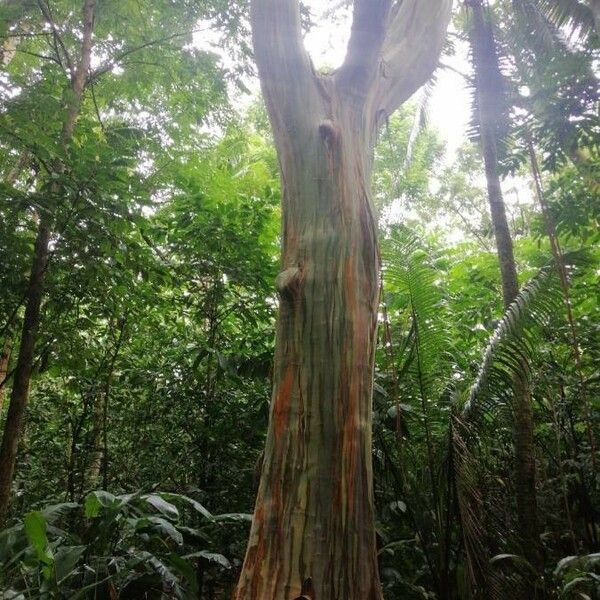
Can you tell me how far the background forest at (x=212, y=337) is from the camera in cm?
293

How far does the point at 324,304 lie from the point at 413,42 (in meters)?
2.09

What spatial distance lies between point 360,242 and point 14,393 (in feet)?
7.24

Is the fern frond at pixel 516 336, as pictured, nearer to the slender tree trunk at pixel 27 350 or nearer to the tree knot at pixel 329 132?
the tree knot at pixel 329 132

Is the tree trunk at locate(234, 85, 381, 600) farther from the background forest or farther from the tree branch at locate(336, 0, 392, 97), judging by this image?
the background forest

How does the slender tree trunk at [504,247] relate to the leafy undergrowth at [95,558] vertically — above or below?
above

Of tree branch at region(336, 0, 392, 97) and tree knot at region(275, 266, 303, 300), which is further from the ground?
tree branch at region(336, 0, 392, 97)

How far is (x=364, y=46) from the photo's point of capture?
2.91 metres

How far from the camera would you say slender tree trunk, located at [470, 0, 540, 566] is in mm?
3570

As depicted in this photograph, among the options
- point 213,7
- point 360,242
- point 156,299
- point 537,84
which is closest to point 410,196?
point 537,84

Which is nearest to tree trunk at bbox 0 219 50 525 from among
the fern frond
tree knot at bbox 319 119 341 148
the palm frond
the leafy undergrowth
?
the leafy undergrowth

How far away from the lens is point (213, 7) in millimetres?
4637

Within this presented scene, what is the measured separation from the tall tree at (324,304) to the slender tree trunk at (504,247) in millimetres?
1745

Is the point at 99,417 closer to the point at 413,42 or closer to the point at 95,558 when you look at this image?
the point at 95,558

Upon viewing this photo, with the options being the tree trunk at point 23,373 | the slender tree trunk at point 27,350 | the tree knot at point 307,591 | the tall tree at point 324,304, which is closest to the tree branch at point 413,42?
the tall tree at point 324,304
